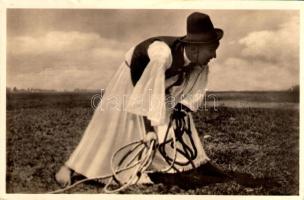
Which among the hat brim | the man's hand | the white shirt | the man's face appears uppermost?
the hat brim

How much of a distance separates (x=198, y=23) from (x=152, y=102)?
28 centimetres

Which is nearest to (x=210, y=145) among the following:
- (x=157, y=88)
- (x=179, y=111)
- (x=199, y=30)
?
(x=179, y=111)

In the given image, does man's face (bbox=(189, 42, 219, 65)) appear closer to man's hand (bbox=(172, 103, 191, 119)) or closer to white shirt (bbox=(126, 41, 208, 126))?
white shirt (bbox=(126, 41, 208, 126))

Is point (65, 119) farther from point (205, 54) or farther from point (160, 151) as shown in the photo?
point (205, 54)

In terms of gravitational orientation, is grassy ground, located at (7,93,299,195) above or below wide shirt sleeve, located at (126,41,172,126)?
below

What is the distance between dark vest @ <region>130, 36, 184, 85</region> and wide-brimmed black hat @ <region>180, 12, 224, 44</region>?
33 millimetres

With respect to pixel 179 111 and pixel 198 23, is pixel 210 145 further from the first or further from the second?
pixel 198 23

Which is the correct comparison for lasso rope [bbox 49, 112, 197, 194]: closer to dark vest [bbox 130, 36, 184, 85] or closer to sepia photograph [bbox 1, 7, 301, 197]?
sepia photograph [bbox 1, 7, 301, 197]

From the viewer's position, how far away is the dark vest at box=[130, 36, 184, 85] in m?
1.69

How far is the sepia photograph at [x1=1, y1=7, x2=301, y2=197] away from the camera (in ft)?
5.55

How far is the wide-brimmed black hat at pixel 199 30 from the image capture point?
1699 mm

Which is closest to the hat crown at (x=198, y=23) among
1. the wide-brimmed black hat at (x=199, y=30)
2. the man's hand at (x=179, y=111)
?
the wide-brimmed black hat at (x=199, y=30)

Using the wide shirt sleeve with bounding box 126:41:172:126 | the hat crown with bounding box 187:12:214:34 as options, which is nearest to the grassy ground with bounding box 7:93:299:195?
the wide shirt sleeve with bounding box 126:41:172:126

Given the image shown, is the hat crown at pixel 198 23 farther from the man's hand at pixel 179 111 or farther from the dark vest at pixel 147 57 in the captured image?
the man's hand at pixel 179 111
